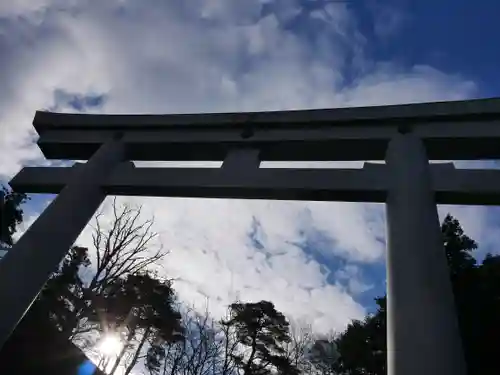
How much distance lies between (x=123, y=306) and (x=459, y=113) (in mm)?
12774

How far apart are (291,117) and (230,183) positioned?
2.79 feet

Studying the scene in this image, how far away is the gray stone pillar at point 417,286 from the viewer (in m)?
1.80

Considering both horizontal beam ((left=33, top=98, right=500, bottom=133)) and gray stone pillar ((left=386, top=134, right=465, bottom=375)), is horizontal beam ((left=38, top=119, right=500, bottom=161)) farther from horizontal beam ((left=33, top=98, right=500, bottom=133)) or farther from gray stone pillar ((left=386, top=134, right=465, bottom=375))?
gray stone pillar ((left=386, top=134, right=465, bottom=375))

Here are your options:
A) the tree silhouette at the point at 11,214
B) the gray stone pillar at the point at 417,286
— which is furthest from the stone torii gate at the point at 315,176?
the tree silhouette at the point at 11,214

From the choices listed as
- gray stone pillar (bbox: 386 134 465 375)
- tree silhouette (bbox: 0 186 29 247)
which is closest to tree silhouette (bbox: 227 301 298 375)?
tree silhouette (bbox: 0 186 29 247)

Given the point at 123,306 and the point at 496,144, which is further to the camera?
the point at 123,306

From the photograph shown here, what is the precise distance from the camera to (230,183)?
301 cm

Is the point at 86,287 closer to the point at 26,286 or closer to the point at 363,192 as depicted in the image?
the point at 26,286

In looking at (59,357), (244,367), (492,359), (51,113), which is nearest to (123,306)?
(244,367)

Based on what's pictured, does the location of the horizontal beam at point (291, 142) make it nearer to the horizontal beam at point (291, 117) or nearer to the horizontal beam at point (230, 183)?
the horizontal beam at point (291, 117)

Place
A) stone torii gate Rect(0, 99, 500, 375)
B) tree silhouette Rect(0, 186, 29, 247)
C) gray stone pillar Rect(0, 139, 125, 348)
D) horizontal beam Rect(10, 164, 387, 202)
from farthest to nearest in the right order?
tree silhouette Rect(0, 186, 29, 247) < horizontal beam Rect(10, 164, 387, 202) < gray stone pillar Rect(0, 139, 125, 348) < stone torii gate Rect(0, 99, 500, 375)

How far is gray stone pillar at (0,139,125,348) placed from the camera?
250 cm

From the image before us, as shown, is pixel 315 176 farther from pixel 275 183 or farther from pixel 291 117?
pixel 291 117

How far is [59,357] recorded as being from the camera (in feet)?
14.2
